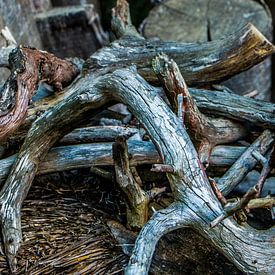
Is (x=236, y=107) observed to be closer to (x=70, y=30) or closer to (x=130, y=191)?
(x=130, y=191)

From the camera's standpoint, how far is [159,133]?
2527 mm

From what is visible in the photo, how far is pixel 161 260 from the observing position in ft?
8.17

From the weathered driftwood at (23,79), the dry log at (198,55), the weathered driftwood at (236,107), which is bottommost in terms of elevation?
the weathered driftwood at (236,107)

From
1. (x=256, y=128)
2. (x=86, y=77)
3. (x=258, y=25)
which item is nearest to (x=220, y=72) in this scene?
(x=256, y=128)

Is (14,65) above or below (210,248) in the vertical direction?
above

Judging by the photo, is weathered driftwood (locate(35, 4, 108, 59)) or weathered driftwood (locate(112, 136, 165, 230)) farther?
→ weathered driftwood (locate(35, 4, 108, 59))

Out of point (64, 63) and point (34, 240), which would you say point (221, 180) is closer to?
point (34, 240)

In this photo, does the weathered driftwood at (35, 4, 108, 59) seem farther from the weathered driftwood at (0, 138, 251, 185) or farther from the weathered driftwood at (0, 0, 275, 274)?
the weathered driftwood at (0, 138, 251, 185)

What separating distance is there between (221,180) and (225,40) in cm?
78

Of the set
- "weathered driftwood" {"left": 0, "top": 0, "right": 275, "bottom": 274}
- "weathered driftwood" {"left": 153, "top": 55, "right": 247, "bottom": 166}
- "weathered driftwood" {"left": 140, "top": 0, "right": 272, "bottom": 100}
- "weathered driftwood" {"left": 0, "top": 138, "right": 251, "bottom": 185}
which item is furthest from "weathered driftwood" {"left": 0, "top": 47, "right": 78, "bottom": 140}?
"weathered driftwood" {"left": 140, "top": 0, "right": 272, "bottom": 100}

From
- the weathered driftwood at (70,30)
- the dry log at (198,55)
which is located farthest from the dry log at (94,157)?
the weathered driftwood at (70,30)

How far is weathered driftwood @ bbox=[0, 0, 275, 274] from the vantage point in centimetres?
229

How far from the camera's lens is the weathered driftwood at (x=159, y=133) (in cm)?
229

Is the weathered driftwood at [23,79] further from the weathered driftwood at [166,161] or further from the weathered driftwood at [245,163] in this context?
the weathered driftwood at [245,163]
